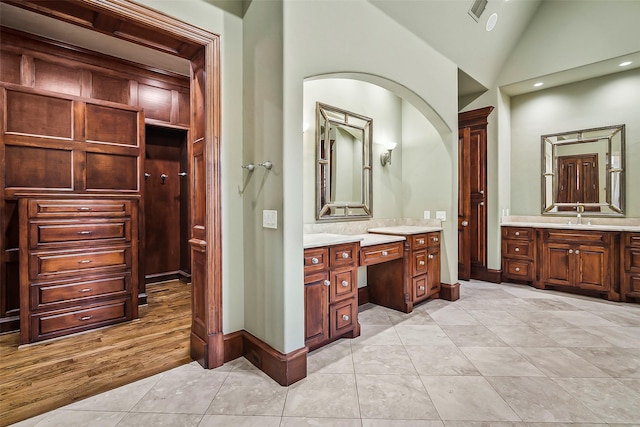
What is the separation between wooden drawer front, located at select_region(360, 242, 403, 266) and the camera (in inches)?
115

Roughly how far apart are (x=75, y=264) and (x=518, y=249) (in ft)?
18.6

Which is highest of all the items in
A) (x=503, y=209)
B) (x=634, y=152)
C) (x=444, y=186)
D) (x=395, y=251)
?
(x=634, y=152)

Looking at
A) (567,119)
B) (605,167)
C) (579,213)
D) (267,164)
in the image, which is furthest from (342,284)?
(567,119)

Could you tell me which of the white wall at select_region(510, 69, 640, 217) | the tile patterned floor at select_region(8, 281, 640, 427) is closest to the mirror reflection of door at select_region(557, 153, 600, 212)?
the white wall at select_region(510, 69, 640, 217)

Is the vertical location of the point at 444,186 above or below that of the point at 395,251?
above

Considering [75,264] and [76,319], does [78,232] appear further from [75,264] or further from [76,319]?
[76,319]

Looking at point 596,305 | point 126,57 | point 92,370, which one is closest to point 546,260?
point 596,305

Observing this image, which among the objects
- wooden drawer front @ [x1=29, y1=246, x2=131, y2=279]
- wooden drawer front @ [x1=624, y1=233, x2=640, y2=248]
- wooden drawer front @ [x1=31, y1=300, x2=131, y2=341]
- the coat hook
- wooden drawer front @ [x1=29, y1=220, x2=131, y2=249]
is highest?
the coat hook

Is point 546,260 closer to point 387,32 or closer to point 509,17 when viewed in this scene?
point 509,17

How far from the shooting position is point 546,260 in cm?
432

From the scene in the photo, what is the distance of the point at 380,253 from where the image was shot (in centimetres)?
308

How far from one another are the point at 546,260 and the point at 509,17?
337 cm

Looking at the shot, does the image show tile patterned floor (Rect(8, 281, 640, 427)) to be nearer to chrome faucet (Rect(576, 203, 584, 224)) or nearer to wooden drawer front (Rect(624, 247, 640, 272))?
wooden drawer front (Rect(624, 247, 640, 272))

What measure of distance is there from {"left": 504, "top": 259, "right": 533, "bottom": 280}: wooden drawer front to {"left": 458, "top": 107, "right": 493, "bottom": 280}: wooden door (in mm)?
306
